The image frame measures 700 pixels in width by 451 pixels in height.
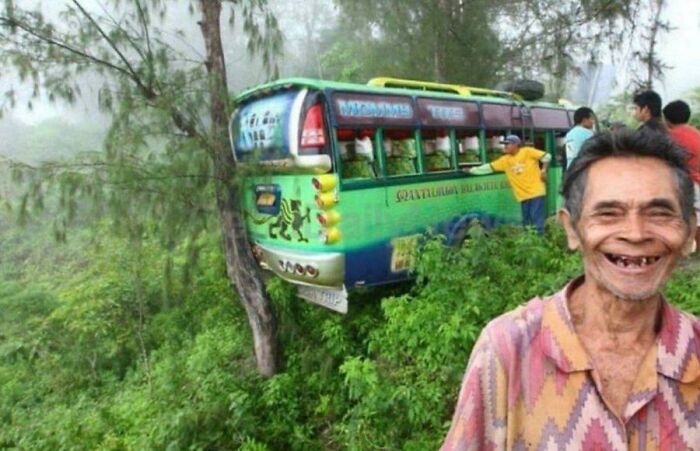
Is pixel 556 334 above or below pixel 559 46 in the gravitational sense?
below

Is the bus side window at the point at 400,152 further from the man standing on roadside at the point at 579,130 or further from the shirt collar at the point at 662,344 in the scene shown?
the shirt collar at the point at 662,344

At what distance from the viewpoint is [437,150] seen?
5.64m

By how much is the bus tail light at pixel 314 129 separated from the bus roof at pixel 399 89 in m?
0.22

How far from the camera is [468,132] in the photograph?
19.8 ft

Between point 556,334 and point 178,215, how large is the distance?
403 centimetres

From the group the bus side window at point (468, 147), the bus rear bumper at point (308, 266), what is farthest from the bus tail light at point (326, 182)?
the bus side window at point (468, 147)

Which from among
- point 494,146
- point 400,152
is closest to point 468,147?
point 494,146

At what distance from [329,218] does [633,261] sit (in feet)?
11.5

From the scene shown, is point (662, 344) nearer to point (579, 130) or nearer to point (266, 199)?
point (266, 199)

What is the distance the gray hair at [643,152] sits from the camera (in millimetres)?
1165

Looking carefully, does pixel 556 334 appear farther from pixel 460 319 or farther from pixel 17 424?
pixel 17 424

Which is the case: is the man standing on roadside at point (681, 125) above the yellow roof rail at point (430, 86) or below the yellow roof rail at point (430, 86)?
below

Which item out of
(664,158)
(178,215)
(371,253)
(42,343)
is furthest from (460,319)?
(42,343)

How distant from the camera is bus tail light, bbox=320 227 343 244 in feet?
15.0
